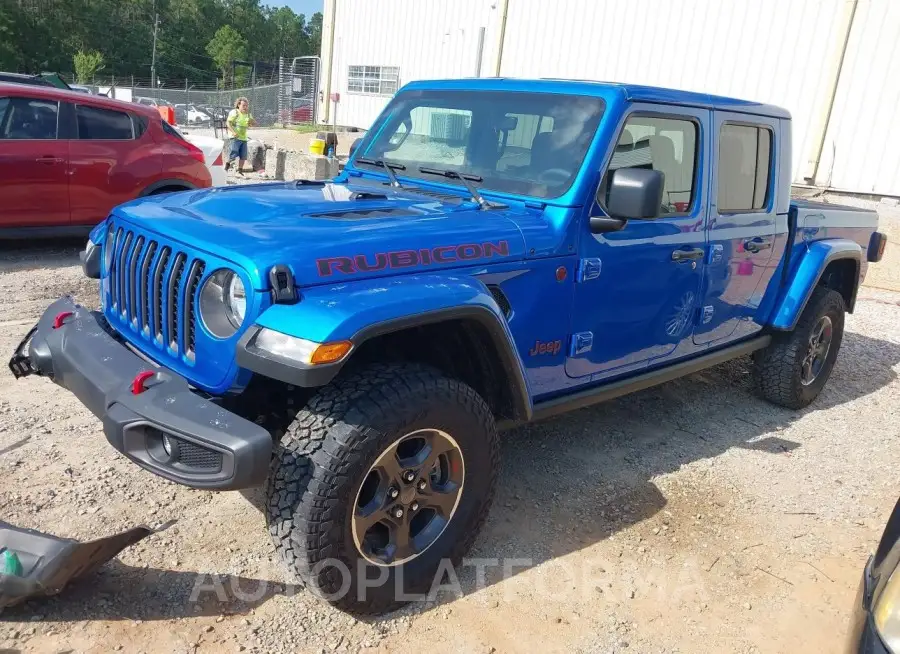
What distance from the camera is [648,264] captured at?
3.55m

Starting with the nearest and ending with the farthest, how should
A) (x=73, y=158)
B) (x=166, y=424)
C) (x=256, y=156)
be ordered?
(x=166, y=424) → (x=73, y=158) → (x=256, y=156)

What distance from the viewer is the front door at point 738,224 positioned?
13.1 ft

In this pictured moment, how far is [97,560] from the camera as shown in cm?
261

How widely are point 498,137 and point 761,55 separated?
10.2 m

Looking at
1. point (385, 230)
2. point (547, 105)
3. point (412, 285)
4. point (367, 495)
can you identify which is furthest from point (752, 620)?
point (547, 105)

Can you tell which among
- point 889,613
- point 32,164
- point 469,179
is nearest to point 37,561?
point 469,179

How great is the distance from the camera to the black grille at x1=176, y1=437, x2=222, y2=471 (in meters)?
2.28

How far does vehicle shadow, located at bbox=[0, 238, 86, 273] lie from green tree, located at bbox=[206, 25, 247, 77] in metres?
67.5

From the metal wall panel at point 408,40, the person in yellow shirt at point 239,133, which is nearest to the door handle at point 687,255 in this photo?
the person in yellow shirt at point 239,133

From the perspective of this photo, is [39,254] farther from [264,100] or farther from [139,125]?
[264,100]

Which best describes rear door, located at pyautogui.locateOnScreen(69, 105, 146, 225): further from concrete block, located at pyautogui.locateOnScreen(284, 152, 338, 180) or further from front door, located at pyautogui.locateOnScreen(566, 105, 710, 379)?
front door, located at pyautogui.locateOnScreen(566, 105, 710, 379)

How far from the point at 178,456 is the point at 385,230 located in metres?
1.10

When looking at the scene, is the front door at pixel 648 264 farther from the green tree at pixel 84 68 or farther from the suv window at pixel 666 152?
the green tree at pixel 84 68

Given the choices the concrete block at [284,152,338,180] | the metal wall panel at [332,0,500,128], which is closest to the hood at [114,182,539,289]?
the concrete block at [284,152,338,180]
